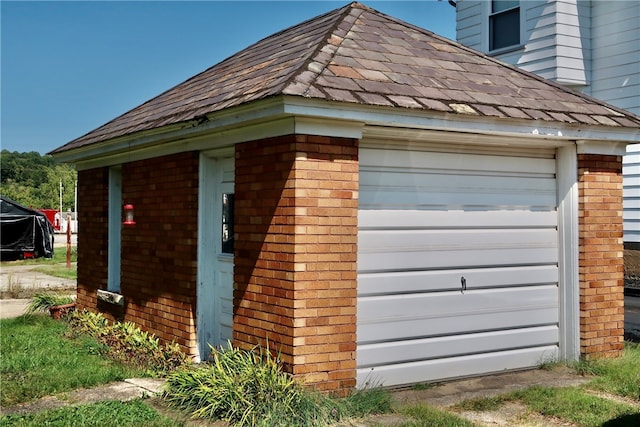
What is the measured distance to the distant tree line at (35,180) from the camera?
288 ft

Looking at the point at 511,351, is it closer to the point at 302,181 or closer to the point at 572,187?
the point at 572,187

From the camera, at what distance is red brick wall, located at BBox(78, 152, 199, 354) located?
7605 mm

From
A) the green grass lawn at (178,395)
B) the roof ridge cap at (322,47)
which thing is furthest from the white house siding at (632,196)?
the roof ridge cap at (322,47)

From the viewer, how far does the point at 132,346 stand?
8.23 m

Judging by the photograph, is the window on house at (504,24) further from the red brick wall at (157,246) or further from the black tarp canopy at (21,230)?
the black tarp canopy at (21,230)

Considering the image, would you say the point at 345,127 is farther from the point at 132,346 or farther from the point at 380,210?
the point at 132,346

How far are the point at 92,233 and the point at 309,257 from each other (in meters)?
5.57

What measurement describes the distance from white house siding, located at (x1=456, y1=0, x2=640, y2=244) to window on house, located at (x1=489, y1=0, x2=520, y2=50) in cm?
36

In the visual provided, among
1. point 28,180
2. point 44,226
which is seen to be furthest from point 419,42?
point 28,180

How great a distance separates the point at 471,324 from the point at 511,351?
633 millimetres

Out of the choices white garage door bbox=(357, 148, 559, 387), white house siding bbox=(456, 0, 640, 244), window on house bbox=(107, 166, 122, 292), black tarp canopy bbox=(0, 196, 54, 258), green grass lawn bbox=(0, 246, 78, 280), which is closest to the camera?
white garage door bbox=(357, 148, 559, 387)

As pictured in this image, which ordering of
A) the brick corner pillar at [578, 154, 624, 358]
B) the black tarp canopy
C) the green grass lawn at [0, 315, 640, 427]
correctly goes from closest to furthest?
the green grass lawn at [0, 315, 640, 427] → the brick corner pillar at [578, 154, 624, 358] → the black tarp canopy

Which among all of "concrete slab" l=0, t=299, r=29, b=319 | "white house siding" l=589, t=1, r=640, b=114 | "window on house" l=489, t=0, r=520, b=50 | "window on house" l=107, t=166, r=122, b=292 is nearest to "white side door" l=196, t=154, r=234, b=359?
"window on house" l=107, t=166, r=122, b=292

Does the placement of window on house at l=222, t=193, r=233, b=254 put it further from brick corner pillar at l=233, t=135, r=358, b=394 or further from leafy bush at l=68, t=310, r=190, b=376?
leafy bush at l=68, t=310, r=190, b=376
